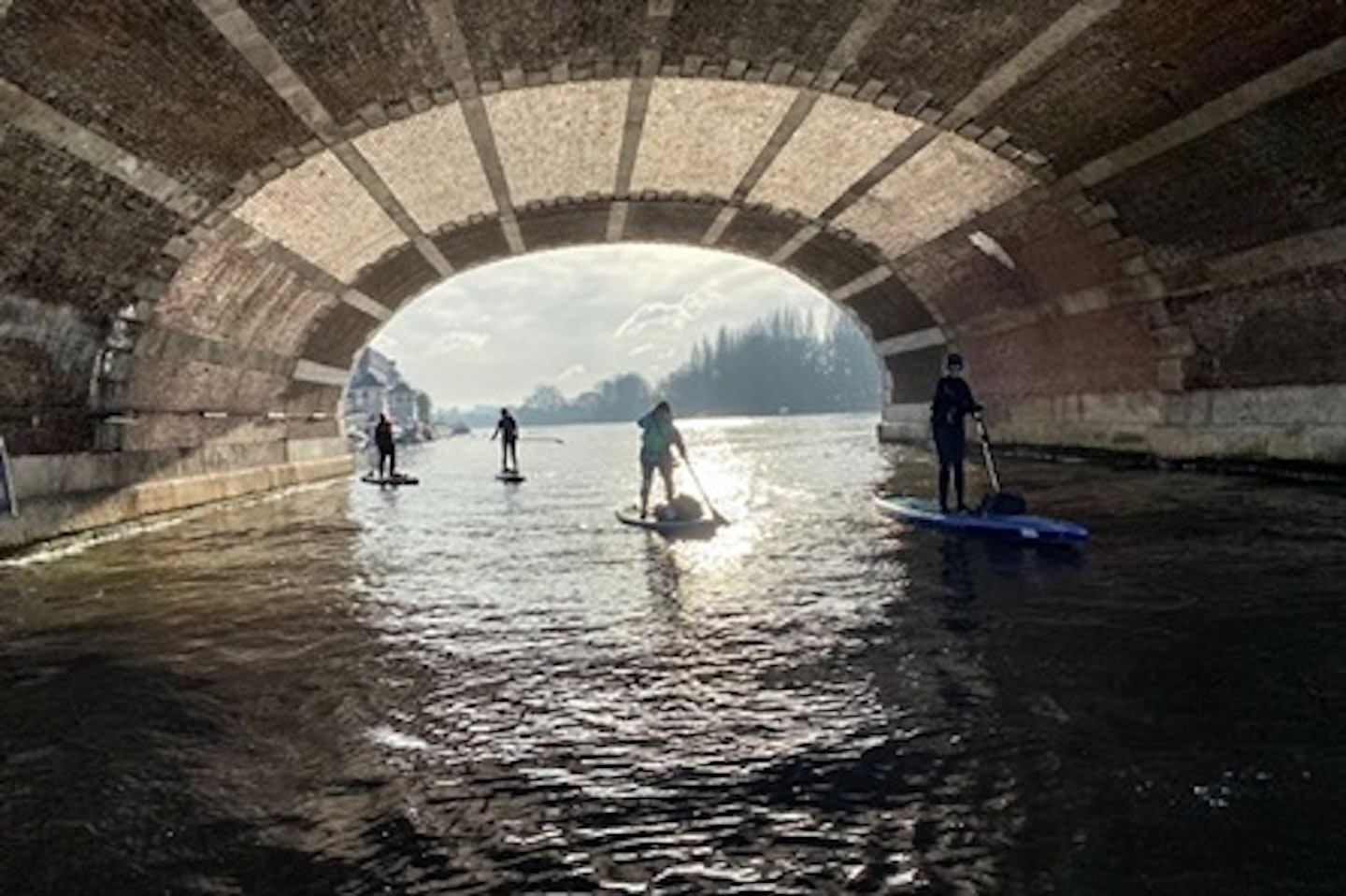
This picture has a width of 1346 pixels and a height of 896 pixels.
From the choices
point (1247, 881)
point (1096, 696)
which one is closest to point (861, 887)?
point (1247, 881)

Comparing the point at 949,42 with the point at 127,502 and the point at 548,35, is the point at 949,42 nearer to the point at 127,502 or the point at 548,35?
the point at 548,35

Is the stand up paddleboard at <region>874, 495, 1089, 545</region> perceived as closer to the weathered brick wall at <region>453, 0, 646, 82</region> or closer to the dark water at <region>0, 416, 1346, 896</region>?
the dark water at <region>0, 416, 1346, 896</region>

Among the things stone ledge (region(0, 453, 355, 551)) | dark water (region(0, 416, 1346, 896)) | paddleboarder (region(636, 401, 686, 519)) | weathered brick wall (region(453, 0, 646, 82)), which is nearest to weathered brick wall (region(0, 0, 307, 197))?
weathered brick wall (region(453, 0, 646, 82))

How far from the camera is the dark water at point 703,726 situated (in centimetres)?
318

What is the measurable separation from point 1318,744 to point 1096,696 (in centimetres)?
99

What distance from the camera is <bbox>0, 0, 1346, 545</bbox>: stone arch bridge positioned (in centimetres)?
1010

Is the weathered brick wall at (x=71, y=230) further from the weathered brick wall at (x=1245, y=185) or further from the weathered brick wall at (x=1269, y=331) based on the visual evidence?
the weathered brick wall at (x=1269, y=331)

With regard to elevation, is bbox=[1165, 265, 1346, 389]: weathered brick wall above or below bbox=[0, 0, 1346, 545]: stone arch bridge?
below

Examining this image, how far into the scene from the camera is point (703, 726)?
451 cm

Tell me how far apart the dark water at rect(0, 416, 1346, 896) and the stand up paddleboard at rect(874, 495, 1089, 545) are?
46 cm

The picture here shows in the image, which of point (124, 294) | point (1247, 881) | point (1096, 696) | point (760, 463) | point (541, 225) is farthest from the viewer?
point (760, 463)

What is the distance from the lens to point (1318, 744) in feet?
12.9

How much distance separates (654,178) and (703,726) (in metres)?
15.1

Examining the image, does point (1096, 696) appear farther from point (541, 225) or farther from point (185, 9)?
point (541, 225)
